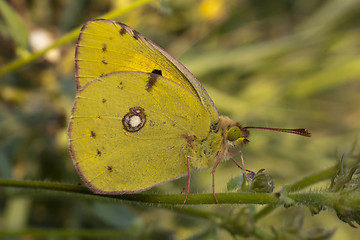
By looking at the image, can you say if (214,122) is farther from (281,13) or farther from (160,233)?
(281,13)

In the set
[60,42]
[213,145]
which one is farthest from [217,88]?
[213,145]

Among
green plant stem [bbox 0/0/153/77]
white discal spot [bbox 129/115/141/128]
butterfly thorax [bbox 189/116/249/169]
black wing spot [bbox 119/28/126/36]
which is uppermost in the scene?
green plant stem [bbox 0/0/153/77]

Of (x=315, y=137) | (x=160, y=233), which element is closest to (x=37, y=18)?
(x=160, y=233)

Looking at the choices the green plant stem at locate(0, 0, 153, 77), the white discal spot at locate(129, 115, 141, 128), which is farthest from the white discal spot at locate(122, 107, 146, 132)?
the green plant stem at locate(0, 0, 153, 77)

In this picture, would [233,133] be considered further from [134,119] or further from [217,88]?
[217,88]

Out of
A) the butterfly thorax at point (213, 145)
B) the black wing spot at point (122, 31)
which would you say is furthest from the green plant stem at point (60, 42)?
the butterfly thorax at point (213, 145)

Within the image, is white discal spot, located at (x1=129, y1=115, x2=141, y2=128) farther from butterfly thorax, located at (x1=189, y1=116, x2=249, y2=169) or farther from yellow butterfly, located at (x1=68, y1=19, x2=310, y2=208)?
→ butterfly thorax, located at (x1=189, y1=116, x2=249, y2=169)
